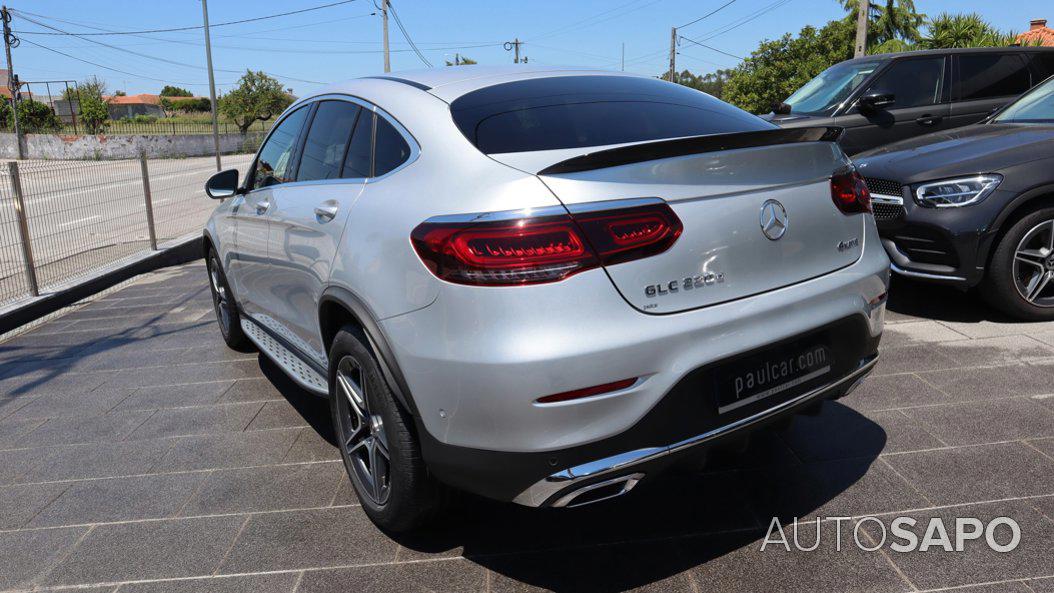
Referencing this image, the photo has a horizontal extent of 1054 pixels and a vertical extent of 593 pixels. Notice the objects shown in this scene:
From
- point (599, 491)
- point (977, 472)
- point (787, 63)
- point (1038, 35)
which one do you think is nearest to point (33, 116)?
point (787, 63)

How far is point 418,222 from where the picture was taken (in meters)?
2.35

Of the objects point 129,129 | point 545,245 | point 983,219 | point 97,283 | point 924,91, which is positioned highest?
point 924,91

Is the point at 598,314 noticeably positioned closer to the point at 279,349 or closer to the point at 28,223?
the point at 279,349

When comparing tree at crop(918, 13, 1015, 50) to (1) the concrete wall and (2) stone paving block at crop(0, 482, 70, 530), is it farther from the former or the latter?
(1) the concrete wall

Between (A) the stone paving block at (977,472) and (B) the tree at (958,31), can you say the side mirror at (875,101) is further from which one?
(B) the tree at (958,31)

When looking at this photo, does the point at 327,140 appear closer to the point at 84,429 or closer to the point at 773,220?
the point at 773,220

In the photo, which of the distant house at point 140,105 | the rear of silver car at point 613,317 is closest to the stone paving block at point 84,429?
the rear of silver car at point 613,317

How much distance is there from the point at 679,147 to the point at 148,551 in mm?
2368

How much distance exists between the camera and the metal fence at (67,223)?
7.58 meters

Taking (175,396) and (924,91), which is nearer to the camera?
(175,396)

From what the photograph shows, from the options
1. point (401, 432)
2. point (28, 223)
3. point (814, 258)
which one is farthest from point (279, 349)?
point (28, 223)

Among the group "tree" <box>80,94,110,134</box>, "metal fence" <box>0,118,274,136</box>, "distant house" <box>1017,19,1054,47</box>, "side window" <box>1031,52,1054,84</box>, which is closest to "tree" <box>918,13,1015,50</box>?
"distant house" <box>1017,19,1054,47</box>

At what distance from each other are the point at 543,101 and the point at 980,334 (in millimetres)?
3424

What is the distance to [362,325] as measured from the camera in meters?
2.60
